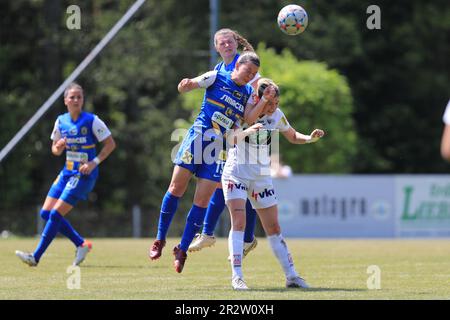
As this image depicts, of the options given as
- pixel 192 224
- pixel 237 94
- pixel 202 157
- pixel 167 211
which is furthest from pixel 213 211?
pixel 237 94

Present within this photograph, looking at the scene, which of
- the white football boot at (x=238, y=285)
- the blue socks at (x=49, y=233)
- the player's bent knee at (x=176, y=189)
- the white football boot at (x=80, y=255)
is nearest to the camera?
the white football boot at (x=238, y=285)

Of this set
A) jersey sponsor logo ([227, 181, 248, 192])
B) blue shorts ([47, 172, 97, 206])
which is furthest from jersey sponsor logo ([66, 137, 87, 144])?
jersey sponsor logo ([227, 181, 248, 192])

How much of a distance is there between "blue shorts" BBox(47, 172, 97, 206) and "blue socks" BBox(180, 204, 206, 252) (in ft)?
9.61

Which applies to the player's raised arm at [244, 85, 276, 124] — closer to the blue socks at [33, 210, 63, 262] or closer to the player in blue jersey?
the player in blue jersey

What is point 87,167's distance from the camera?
43.2 feet

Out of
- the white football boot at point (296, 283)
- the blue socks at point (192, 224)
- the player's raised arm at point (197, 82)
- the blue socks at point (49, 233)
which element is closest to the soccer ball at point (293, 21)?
the player's raised arm at point (197, 82)

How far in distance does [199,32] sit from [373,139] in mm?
9027

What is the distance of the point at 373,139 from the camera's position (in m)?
45.5

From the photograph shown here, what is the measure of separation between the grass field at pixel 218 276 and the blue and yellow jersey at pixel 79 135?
1333mm

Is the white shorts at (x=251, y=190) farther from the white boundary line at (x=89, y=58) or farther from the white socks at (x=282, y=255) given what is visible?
the white boundary line at (x=89, y=58)

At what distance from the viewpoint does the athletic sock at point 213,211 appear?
1155cm

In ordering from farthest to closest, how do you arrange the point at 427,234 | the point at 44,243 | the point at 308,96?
1. the point at 308,96
2. the point at 427,234
3. the point at 44,243
